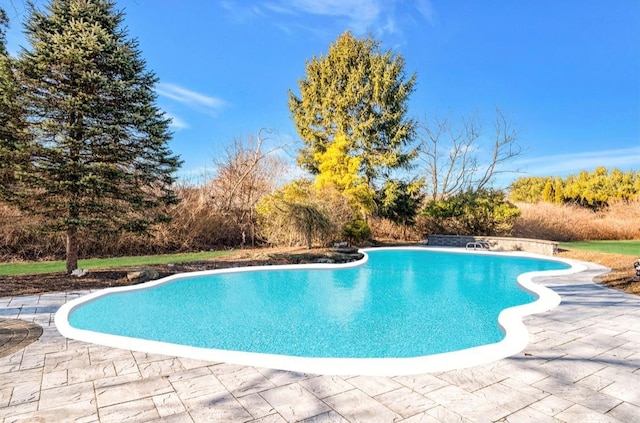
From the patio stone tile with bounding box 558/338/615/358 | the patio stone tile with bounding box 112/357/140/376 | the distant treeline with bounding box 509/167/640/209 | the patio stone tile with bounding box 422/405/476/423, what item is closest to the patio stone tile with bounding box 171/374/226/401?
the patio stone tile with bounding box 112/357/140/376

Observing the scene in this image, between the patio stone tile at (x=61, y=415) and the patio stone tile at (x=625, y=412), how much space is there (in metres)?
3.59

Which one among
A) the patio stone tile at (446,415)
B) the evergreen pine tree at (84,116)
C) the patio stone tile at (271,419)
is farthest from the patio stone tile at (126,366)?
the evergreen pine tree at (84,116)

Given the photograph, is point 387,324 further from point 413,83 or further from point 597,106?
point 597,106

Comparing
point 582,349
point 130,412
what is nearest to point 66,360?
point 130,412

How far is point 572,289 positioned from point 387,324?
4.04 meters

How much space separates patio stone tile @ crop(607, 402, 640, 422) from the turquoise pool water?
2035mm

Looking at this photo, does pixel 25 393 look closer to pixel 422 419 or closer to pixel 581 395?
pixel 422 419

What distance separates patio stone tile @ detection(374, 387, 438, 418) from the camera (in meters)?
2.52

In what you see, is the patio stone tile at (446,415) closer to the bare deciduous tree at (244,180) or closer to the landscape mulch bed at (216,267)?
the landscape mulch bed at (216,267)

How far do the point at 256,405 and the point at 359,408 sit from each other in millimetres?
755

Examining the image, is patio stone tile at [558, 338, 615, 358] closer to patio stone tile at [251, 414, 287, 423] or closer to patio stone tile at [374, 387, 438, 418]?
patio stone tile at [374, 387, 438, 418]

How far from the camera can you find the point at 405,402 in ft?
8.64

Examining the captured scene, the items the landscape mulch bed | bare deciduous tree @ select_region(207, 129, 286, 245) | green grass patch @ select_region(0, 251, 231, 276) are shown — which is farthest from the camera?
bare deciduous tree @ select_region(207, 129, 286, 245)

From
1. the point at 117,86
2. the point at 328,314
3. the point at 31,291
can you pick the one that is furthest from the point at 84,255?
the point at 328,314
